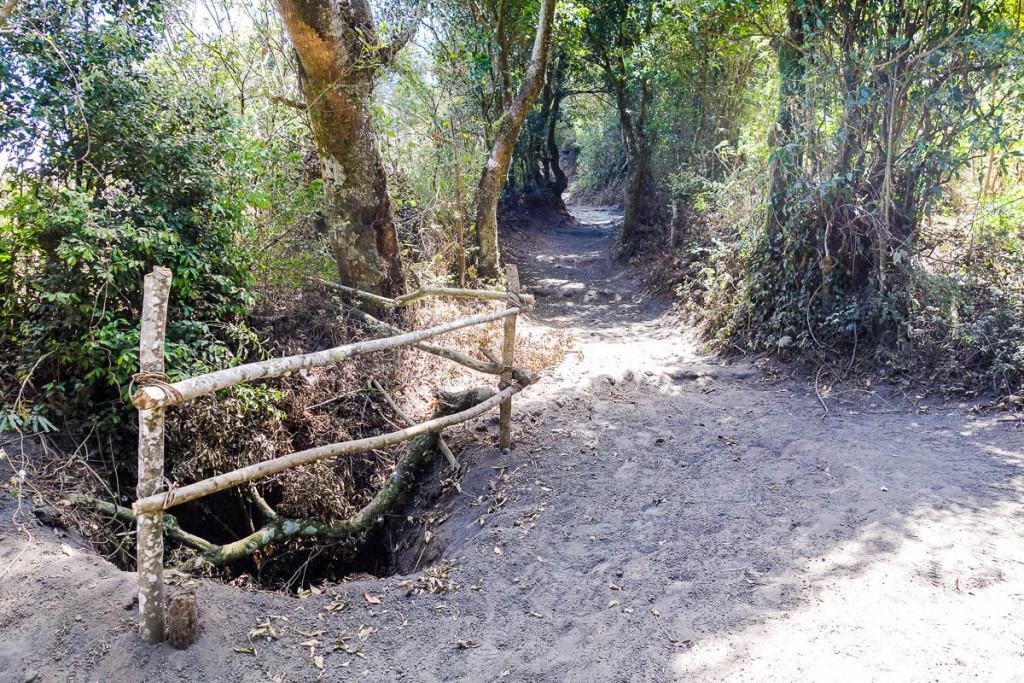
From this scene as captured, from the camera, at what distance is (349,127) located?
231 inches

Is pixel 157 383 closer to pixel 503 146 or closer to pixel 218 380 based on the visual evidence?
pixel 218 380

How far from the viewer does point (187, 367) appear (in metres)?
4.07

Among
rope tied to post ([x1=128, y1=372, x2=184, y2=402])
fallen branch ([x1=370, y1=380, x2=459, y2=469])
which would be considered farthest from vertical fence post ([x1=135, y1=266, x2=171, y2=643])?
fallen branch ([x1=370, y1=380, x2=459, y2=469])

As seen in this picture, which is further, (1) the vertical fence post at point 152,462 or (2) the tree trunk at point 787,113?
(2) the tree trunk at point 787,113

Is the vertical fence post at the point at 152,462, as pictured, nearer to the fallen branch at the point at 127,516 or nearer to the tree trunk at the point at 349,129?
the fallen branch at the point at 127,516

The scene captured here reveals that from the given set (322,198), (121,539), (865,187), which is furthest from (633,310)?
(121,539)

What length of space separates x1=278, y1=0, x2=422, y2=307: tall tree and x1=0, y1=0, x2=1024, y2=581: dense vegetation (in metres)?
0.02

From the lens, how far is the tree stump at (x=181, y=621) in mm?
2395

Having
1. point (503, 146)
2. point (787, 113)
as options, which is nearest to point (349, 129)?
point (503, 146)

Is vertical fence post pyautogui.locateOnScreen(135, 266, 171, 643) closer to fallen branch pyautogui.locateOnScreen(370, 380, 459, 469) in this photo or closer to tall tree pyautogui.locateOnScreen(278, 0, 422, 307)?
fallen branch pyautogui.locateOnScreen(370, 380, 459, 469)

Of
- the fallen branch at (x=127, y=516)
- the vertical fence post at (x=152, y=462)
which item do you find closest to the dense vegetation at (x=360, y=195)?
the fallen branch at (x=127, y=516)

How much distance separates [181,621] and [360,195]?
4638 millimetres

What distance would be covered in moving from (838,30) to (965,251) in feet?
8.65

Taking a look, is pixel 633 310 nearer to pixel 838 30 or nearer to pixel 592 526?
pixel 838 30
